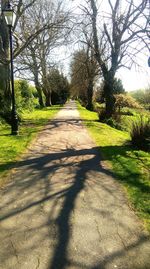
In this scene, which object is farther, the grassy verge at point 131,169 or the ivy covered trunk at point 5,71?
the ivy covered trunk at point 5,71

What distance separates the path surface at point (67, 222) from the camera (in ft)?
13.7

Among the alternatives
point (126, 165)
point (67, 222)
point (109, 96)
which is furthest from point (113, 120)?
point (67, 222)

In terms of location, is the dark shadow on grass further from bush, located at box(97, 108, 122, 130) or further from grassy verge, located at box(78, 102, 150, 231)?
bush, located at box(97, 108, 122, 130)

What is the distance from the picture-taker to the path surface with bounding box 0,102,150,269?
4.19 m

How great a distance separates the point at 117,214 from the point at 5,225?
1.90 metres

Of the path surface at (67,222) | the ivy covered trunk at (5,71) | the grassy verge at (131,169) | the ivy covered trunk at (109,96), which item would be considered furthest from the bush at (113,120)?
the path surface at (67,222)

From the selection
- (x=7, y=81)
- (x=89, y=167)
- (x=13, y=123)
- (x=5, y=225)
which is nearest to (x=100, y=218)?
(x=5, y=225)

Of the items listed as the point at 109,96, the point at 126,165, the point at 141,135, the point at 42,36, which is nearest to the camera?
the point at 126,165

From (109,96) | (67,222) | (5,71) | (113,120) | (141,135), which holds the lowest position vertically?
(113,120)

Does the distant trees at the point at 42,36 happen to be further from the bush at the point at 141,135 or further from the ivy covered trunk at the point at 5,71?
the bush at the point at 141,135

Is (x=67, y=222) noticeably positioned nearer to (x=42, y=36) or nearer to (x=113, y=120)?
(x=113, y=120)

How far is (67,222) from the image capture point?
208 inches

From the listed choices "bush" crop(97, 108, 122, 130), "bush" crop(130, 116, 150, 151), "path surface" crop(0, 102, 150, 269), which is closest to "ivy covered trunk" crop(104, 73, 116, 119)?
"bush" crop(97, 108, 122, 130)

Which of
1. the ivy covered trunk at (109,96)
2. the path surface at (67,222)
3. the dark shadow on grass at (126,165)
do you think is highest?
the ivy covered trunk at (109,96)
